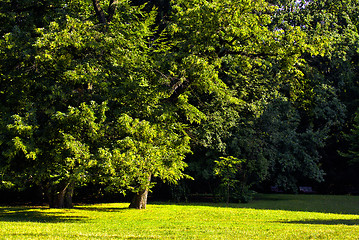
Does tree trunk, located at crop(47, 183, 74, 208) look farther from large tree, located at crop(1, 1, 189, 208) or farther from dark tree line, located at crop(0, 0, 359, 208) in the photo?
large tree, located at crop(1, 1, 189, 208)

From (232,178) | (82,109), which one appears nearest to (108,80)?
(82,109)

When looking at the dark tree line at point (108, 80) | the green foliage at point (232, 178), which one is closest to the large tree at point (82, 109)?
the dark tree line at point (108, 80)

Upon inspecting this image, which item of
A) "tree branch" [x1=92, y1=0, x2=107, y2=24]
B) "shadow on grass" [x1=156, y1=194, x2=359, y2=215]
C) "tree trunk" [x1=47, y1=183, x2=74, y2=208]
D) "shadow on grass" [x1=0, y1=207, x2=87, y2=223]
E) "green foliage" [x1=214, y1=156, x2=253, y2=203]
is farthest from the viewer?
"green foliage" [x1=214, y1=156, x2=253, y2=203]

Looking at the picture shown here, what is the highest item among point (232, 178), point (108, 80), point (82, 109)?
point (108, 80)

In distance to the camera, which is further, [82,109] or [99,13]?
[99,13]

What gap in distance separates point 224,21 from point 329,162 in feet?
94.7

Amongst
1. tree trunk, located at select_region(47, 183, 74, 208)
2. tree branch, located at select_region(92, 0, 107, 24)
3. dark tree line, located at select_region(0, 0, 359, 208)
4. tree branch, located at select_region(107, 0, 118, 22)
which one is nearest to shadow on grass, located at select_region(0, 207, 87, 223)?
dark tree line, located at select_region(0, 0, 359, 208)

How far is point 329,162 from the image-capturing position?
1703 inches

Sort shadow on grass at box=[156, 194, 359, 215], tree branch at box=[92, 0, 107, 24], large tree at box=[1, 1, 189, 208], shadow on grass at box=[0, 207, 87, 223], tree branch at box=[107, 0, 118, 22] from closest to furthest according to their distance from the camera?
large tree at box=[1, 1, 189, 208]
shadow on grass at box=[0, 207, 87, 223]
tree branch at box=[92, 0, 107, 24]
tree branch at box=[107, 0, 118, 22]
shadow on grass at box=[156, 194, 359, 215]

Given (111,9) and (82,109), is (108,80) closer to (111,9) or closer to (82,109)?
(82,109)

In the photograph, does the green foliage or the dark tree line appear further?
the green foliage

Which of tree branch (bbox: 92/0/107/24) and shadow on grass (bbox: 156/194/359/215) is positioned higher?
tree branch (bbox: 92/0/107/24)

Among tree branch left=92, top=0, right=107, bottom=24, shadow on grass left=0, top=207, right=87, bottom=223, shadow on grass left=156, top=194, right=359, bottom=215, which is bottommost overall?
shadow on grass left=0, top=207, right=87, bottom=223

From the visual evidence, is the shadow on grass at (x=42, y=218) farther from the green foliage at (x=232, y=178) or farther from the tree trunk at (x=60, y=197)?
the green foliage at (x=232, y=178)
